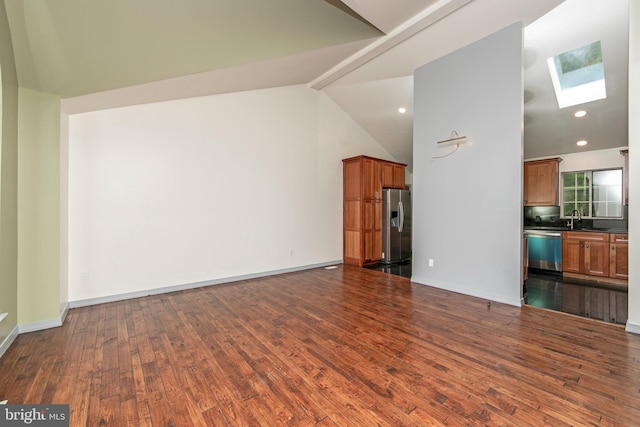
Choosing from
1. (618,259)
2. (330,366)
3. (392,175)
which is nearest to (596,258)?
(618,259)

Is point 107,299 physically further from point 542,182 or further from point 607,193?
point 607,193

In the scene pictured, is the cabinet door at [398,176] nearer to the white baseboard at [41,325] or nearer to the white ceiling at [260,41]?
the white ceiling at [260,41]

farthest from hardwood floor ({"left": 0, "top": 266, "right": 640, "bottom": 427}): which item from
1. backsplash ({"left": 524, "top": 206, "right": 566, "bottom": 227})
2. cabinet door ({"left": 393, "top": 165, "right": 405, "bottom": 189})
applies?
cabinet door ({"left": 393, "top": 165, "right": 405, "bottom": 189})

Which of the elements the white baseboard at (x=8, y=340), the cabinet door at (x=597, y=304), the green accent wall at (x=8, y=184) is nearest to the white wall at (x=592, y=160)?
the cabinet door at (x=597, y=304)

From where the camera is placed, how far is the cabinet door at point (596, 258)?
455 centimetres

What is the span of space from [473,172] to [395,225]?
2.82 m

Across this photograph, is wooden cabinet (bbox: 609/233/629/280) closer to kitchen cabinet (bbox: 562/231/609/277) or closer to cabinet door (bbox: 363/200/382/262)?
kitchen cabinet (bbox: 562/231/609/277)

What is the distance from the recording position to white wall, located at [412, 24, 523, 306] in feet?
11.3

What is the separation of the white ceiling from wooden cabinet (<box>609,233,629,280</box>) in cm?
192

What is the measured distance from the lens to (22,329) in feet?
9.14

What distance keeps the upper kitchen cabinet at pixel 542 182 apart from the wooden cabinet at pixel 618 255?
1.37 m

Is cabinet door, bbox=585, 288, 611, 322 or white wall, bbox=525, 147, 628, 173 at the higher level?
white wall, bbox=525, 147, 628, 173

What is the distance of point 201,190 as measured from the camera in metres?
4.43

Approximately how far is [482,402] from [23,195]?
443cm
